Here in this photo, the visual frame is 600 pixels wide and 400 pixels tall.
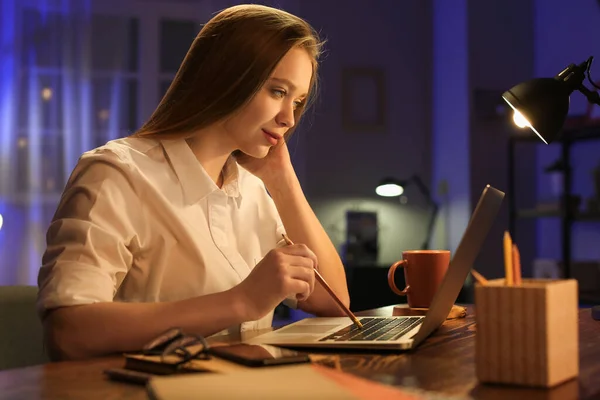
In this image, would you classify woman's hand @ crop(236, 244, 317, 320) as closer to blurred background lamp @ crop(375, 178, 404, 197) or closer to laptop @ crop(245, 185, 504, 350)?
laptop @ crop(245, 185, 504, 350)

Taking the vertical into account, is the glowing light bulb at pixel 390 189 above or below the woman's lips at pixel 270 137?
below

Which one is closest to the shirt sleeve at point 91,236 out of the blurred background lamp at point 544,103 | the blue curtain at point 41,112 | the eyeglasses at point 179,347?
the eyeglasses at point 179,347

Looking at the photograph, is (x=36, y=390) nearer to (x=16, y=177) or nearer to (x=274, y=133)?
(x=274, y=133)

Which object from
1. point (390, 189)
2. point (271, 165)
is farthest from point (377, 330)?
point (390, 189)

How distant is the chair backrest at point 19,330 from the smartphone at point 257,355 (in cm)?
58

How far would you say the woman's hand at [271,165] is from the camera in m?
1.61

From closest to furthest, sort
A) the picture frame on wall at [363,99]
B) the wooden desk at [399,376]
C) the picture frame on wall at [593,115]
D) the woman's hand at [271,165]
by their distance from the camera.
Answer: the wooden desk at [399,376] → the woman's hand at [271,165] → the picture frame on wall at [593,115] → the picture frame on wall at [363,99]

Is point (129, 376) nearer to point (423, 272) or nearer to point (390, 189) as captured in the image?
point (423, 272)

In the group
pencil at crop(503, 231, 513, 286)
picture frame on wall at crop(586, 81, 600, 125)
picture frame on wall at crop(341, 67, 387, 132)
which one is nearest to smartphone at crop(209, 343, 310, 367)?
pencil at crop(503, 231, 513, 286)

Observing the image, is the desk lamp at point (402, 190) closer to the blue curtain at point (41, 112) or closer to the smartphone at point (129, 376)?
the blue curtain at point (41, 112)

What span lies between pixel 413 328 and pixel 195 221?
0.44 meters

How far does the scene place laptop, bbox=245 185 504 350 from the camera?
864mm

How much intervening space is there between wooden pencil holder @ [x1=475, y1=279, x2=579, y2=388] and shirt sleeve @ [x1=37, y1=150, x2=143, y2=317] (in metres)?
0.55

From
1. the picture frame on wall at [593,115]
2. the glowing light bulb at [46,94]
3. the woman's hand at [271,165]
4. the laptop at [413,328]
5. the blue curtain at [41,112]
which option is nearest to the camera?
the laptop at [413,328]
